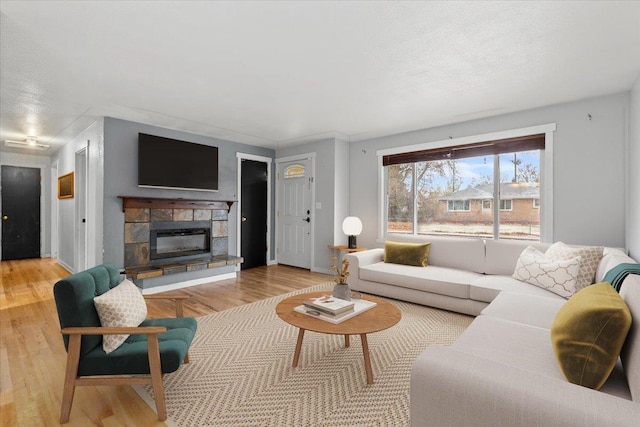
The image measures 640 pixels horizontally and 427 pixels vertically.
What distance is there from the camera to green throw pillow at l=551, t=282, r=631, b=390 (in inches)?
48.0

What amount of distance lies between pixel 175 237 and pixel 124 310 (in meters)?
3.29

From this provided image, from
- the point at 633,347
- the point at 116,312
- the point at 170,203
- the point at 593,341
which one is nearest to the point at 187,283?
the point at 170,203

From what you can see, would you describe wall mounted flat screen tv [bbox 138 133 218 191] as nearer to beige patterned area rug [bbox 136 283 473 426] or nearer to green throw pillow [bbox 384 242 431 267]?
beige patterned area rug [bbox 136 283 473 426]

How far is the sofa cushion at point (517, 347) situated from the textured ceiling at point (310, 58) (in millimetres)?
2016

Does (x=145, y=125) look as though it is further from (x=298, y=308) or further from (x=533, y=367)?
(x=533, y=367)

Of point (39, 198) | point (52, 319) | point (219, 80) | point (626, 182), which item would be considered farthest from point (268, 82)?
point (39, 198)

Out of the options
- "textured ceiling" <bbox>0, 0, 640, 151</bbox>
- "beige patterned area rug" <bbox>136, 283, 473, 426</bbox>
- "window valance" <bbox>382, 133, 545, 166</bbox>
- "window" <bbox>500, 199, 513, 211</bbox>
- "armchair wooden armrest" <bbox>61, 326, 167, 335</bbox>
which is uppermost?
"textured ceiling" <bbox>0, 0, 640, 151</bbox>

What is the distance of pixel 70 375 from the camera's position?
1.67 m

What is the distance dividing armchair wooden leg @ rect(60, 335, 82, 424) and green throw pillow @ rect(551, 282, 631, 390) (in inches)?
92.7

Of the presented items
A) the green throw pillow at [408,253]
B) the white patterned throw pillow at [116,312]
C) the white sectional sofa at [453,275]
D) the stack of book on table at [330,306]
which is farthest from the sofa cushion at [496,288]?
the white patterned throw pillow at [116,312]

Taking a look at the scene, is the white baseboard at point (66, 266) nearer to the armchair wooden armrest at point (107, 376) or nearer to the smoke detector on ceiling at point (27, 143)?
the smoke detector on ceiling at point (27, 143)

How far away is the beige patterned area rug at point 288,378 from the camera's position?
69.0 inches

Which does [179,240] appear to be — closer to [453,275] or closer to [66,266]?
[66,266]

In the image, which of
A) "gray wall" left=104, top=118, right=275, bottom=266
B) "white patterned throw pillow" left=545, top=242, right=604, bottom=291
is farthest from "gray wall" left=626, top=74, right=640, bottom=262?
"gray wall" left=104, top=118, right=275, bottom=266
